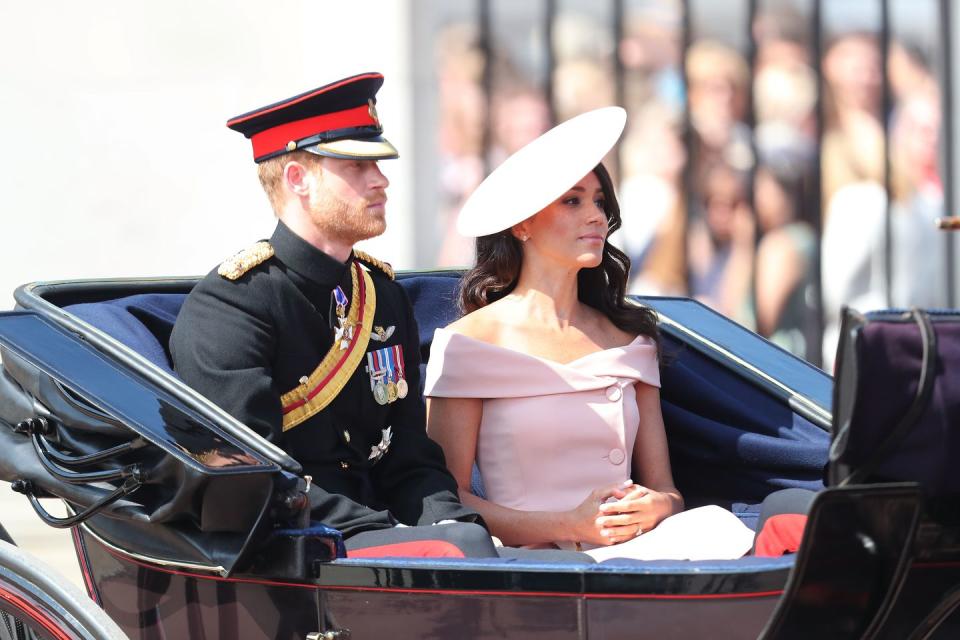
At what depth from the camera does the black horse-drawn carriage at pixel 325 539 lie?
223 cm

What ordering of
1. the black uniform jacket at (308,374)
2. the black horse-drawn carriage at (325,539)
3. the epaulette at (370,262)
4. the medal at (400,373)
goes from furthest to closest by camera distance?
the epaulette at (370,262) < the medal at (400,373) < the black uniform jacket at (308,374) < the black horse-drawn carriage at (325,539)

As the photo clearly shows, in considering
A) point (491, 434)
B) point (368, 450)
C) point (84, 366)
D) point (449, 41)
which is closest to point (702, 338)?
point (491, 434)

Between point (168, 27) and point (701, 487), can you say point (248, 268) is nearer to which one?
point (701, 487)

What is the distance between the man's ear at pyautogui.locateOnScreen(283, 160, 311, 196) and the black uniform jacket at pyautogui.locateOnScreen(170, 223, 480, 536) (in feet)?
0.25

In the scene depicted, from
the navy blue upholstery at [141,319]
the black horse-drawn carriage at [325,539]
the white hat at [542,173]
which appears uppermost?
the white hat at [542,173]

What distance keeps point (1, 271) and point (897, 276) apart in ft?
11.9

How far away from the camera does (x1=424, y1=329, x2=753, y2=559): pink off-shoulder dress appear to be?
10.3 feet

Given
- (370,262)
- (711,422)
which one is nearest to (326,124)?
(370,262)

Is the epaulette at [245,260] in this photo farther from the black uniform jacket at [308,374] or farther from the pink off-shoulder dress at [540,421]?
the pink off-shoulder dress at [540,421]

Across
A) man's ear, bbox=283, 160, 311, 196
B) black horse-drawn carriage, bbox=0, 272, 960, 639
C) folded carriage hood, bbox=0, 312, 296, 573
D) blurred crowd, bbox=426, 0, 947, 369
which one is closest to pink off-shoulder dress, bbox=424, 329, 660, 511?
man's ear, bbox=283, 160, 311, 196

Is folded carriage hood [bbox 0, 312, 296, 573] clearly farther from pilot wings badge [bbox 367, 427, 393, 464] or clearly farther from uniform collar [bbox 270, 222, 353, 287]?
pilot wings badge [bbox 367, 427, 393, 464]

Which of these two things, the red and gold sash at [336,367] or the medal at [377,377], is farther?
the medal at [377,377]

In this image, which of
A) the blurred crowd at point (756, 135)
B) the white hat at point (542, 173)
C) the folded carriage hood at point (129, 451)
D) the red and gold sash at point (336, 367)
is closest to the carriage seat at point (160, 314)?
the folded carriage hood at point (129, 451)

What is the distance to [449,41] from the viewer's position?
248 inches
